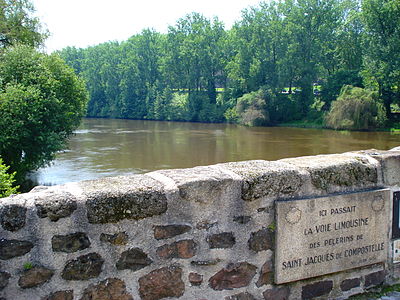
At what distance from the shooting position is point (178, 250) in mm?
2908

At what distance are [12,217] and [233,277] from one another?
152cm

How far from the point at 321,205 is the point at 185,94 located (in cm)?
6709

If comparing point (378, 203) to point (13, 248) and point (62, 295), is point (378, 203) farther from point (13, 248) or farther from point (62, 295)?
point (13, 248)

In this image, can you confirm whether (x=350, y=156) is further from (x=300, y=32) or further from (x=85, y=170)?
(x=300, y=32)

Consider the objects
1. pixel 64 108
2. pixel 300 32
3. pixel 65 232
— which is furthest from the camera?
pixel 300 32

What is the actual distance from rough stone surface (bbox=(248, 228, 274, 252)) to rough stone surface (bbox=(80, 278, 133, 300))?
3.03 feet

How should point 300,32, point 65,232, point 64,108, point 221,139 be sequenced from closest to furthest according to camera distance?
point 65,232 < point 64,108 < point 221,139 < point 300,32

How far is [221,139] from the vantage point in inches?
1491

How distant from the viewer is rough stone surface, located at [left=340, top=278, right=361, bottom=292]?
3.50 m

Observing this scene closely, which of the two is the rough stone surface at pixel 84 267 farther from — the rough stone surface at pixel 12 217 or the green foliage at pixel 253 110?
the green foliage at pixel 253 110

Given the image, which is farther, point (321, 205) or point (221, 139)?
point (221, 139)

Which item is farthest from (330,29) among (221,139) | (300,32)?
(221,139)

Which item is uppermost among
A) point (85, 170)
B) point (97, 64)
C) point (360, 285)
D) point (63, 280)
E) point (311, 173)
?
point (97, 64)

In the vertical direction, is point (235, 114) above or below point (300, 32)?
below
